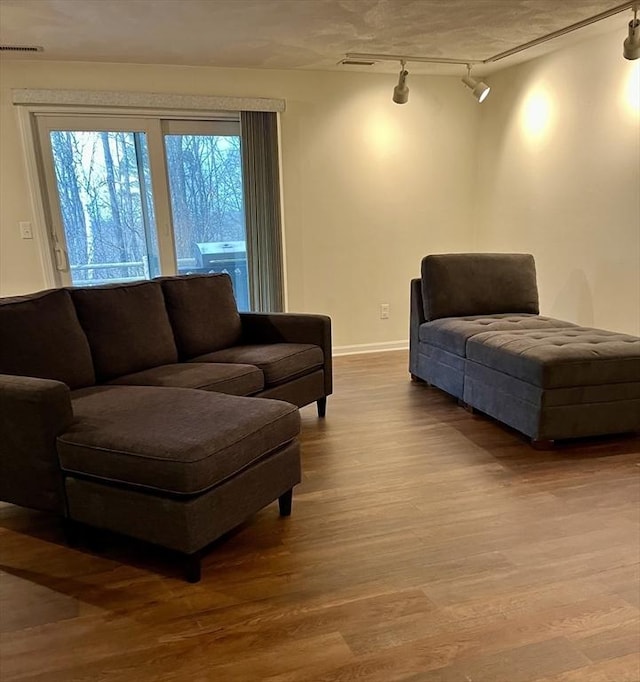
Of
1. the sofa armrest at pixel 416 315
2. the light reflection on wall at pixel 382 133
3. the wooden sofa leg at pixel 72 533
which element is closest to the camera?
the wooden sofa leg at pixel 72 533

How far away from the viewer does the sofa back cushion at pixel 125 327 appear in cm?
263

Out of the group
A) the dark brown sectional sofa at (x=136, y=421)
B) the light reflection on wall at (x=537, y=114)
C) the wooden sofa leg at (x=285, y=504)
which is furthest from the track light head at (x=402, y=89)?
the wooden sofa leg at (x=285, y=504)

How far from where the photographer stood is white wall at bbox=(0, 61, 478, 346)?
4.13 metres

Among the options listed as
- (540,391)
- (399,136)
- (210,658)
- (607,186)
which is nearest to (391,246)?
(399,136)

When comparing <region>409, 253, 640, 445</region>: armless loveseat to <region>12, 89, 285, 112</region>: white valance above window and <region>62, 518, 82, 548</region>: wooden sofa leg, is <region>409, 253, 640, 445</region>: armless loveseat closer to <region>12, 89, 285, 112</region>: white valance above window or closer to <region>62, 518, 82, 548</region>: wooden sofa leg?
<region>12, 89, 285, 112</region>: white valance above window

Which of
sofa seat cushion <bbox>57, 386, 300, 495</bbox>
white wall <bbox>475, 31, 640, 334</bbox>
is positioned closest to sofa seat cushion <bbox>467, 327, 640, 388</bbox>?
white wall <bbox>475, 31, 640, 334</bbox>

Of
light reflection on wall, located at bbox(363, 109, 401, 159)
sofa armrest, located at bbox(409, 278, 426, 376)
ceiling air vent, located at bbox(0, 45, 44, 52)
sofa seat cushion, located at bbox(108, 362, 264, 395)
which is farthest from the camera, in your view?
light reflection on wall, located at bbox(363, 109, 401, 159)

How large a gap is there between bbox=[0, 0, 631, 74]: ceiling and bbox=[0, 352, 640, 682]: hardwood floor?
7.88 feet

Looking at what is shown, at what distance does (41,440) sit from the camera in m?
1.91

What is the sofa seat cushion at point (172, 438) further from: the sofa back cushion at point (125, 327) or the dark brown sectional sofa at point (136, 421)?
the sofa back cushion at point (125, 327)

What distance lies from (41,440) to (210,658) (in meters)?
0.96

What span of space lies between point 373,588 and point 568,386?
151 centimetres

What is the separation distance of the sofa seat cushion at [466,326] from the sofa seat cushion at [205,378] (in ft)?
4.22

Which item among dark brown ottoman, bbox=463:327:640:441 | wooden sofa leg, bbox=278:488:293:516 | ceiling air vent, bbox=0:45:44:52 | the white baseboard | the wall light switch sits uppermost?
ceiling air vent, bbox=0:45:44:52
